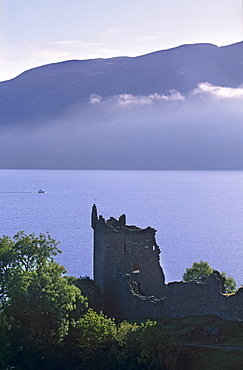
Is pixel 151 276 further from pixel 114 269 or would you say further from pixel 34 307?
pixel 34 307

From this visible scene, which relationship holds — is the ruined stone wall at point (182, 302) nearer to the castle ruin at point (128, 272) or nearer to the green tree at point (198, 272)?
the castle ruin at point (128, 272)

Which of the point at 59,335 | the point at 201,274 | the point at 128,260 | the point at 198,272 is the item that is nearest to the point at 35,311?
the point at 59,335

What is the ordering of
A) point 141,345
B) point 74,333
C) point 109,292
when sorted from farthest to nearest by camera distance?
point 109,292 < point 74,333 < point 141,345

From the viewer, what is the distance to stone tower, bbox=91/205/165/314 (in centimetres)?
6450

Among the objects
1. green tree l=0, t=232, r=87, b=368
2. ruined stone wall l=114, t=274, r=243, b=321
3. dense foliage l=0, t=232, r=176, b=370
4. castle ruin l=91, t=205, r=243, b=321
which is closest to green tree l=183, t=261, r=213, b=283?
castle ruin l=91, t=205, r=243, b=321

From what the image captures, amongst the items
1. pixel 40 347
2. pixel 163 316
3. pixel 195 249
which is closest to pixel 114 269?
Answer: pixel 163 316

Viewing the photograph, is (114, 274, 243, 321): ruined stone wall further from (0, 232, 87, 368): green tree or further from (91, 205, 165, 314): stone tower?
(0, 232, 87, 368): green tree

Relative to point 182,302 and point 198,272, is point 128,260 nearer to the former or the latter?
→ point 182,302

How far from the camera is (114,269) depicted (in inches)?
2549

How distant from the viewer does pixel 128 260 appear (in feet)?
213

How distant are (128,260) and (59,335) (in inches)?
537

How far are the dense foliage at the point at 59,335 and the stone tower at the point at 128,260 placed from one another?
27.7 feet

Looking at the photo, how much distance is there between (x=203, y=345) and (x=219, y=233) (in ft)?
482

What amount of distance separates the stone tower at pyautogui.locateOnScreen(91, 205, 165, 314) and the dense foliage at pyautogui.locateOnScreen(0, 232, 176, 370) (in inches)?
333
